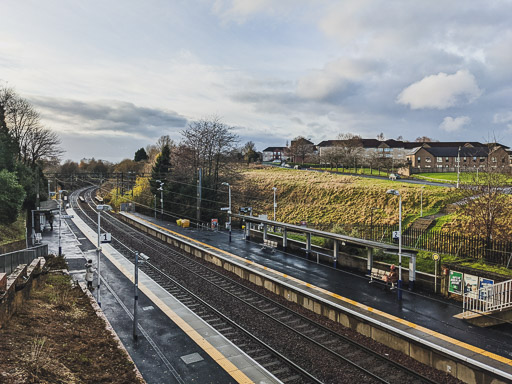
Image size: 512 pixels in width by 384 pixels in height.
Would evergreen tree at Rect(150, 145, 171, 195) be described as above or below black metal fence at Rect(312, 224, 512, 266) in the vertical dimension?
above

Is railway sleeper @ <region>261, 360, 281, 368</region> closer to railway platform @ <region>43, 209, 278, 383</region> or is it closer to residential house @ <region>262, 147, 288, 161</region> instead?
railway platform @ <region>43, 209, 278, 383</region>

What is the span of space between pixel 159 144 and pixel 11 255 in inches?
3840

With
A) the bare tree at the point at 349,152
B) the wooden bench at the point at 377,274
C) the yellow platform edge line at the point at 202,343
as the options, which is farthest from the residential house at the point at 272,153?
the yellow platform edge line at the point at 202,343

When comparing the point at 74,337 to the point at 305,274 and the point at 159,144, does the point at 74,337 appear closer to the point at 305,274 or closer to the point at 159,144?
the point at 305,274

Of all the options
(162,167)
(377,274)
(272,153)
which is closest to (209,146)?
(162,167)

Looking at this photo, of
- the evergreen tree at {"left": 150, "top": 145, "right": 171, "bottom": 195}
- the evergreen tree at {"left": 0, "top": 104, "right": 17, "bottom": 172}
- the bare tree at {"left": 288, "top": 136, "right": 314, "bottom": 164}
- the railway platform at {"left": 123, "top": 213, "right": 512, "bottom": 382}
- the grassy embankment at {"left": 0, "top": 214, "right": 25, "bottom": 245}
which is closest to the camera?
the railway platform at {"left": 123, "top": 213, "right": 512, "bottom": 382}

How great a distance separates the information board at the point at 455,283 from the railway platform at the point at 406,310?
23.0 inches

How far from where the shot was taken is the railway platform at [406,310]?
1116cm

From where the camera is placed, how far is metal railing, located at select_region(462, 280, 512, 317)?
43.9 feet

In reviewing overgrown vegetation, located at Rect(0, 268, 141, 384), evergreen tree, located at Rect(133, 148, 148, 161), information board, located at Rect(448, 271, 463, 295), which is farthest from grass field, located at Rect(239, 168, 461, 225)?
evergreen tree, located at Rect(133, 148, 148, 161)

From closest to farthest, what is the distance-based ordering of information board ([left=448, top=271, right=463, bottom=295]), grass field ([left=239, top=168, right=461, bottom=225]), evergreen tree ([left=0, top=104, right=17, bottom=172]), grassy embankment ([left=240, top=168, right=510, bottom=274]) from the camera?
1. information board ([left=448, top=271, right=463, bottom=295])
2. grassy embankment ([left=240, top=168, right=510, bottom=274])
3. evergreen tree ([left=0, top=104, right=17, bottom=172])
4. grass field ([left=239, top=168, right=461, bottom=225])

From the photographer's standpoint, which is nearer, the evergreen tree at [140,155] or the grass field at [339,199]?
the grass field at [339,199]

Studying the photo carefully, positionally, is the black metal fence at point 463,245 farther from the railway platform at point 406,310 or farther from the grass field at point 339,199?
the grass field at point 339,199

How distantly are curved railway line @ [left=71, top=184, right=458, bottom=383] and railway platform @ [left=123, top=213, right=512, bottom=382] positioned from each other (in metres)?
1.31
